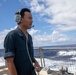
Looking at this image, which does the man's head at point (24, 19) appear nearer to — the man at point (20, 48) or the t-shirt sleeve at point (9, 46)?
the man at point (20, 48)

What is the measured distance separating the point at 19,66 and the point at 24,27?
1.31 ft

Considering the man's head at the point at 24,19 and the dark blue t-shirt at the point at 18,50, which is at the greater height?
the man's head at the point at 24,19

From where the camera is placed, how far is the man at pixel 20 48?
1.89 metres

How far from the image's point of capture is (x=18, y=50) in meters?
1.93

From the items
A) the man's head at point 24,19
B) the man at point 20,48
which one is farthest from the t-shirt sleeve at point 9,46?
the man's head at point 24,19

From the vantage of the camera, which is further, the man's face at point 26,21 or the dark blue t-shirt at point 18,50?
the man's face at point 26,21

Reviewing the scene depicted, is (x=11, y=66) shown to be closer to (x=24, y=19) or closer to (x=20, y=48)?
(x=20, y=48)

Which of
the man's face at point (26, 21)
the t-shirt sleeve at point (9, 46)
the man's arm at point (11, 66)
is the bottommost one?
the man's arm at point (11, 66)

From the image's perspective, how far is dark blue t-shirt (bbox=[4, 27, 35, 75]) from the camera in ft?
6.24

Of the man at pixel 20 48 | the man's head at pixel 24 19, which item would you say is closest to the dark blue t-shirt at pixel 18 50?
the man at pixel 20 48

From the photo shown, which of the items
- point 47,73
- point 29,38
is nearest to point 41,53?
point 47,73

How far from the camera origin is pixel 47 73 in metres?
6.75

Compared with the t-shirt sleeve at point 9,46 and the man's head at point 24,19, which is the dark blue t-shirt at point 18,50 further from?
the man's head at point 24,19

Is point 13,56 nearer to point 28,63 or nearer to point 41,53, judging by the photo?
point 28,63
